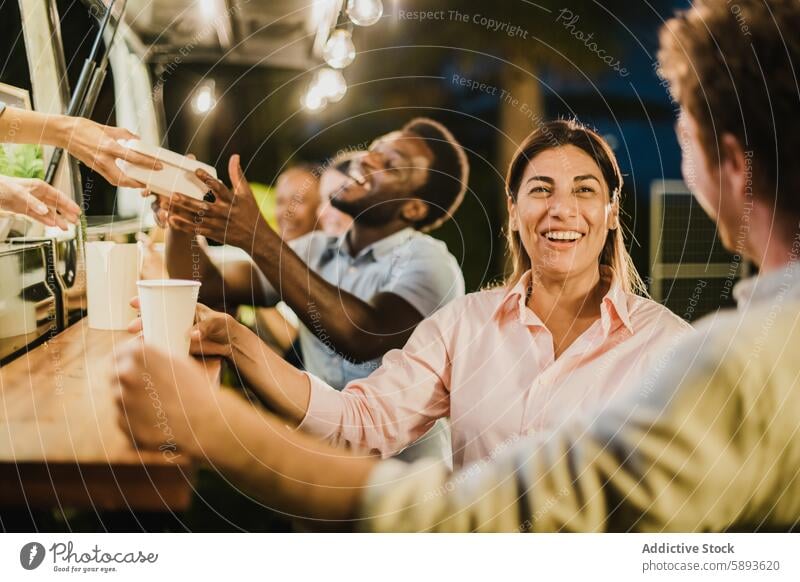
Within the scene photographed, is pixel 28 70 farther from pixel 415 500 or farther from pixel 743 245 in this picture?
pixel 743 245

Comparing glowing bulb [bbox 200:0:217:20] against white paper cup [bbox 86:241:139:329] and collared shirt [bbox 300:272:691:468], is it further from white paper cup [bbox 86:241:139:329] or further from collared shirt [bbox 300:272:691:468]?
collared shirt [bbox 300:272:691:468]

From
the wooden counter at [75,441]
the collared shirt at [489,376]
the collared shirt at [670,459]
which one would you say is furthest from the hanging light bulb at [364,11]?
the collared shirt at [670,459]

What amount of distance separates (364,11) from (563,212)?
1.63 feet

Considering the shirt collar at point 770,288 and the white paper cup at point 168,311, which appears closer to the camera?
the white paper cup at point 168,311

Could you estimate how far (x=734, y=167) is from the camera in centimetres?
120

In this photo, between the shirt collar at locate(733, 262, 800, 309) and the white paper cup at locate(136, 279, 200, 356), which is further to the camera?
the shirt collar at locate(733, 262, 800, 309)

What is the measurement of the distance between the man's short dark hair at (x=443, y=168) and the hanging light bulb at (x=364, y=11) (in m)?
0.19

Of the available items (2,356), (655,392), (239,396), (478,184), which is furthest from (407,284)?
(2,356)

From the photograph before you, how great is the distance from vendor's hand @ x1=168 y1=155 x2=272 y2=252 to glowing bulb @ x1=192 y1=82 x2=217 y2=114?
10cm

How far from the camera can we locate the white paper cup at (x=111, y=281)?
116cm

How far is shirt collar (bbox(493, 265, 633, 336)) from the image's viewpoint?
3.83 feet

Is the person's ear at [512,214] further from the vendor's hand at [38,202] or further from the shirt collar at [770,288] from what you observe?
the vendor's hand at [38,202]

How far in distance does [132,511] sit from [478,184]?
859 millimetres

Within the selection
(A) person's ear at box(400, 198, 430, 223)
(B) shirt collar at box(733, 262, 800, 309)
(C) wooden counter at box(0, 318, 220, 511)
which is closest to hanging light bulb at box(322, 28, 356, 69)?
(A) person's ear at box(400, 198, 430, 223)
